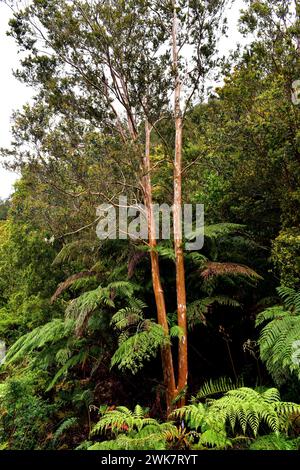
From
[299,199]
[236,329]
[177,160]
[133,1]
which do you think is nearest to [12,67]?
[133,1]

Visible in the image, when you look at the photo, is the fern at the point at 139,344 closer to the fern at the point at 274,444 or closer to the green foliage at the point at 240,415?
the green foliage at the point at 240,415

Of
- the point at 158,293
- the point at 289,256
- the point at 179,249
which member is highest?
the point at 179,249

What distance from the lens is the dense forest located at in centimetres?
437

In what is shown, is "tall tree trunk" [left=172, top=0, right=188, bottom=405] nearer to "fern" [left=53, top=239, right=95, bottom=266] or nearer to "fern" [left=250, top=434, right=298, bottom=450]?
"fern" [left=250, top=434, right=298, bottom=450]

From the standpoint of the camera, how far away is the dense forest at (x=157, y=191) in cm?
437

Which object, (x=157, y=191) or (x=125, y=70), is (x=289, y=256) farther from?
(x=125, y=70)

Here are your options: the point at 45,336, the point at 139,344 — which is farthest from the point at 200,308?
the point at 45,336

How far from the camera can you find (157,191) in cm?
595

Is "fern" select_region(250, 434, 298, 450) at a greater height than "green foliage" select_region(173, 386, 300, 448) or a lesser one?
lesser

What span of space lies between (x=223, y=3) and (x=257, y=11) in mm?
1319

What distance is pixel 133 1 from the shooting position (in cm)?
458

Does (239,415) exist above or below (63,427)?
above

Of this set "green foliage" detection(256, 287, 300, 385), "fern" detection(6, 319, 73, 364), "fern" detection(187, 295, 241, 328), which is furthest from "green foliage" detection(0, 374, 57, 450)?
"green foliage" detection(256, 287, 300, 385)

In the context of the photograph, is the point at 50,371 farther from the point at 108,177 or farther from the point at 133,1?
the point at 133,1
